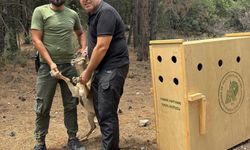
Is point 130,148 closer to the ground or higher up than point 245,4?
closer to the ground

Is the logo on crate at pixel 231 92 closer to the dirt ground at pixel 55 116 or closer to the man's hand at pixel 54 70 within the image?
the dirt ground at pixel 55 116

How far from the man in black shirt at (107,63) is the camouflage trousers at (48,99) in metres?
0.46

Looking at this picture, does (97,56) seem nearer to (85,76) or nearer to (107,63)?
(107,63)

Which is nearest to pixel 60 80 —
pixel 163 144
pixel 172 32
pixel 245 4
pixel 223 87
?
pixel 163 144

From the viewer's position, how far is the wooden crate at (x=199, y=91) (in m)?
4.36

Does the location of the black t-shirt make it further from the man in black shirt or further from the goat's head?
the goat's head

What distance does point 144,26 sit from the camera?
12750 millimetres

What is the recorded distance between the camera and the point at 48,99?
4816 mm

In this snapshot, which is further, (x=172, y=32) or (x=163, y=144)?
(x=172, y=32)

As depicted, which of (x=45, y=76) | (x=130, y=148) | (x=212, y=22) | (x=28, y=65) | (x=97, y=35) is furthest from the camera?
(x=212, y=22)

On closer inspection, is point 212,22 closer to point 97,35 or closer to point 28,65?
point 28,65

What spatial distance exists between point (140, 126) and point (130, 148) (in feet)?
3.04

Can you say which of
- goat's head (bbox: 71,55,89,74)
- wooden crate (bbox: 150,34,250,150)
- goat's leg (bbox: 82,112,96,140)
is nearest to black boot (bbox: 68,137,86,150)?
goat's leg (bbox: 82,112,96,140)

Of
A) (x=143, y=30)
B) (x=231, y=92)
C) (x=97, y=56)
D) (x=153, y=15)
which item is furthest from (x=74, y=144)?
(x=153, y=15)
